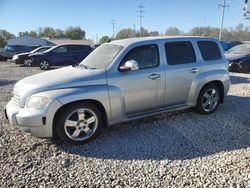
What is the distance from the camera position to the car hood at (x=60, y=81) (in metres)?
4.29

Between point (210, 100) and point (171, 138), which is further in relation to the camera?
point (210, 100)

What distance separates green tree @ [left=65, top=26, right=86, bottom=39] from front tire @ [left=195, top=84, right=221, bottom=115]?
10588 centimetres

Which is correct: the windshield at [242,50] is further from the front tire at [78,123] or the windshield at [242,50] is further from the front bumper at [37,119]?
the front bumper at [37,119]

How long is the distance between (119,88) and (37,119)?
1470 millimetres

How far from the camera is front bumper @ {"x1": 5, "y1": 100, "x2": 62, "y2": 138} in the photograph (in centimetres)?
414

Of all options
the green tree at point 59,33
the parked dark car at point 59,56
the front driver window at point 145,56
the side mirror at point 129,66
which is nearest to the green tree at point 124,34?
the parked dark car at point 59,56

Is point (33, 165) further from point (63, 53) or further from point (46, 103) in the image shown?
point (63, 53)

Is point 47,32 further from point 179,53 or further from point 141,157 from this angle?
point 141,157

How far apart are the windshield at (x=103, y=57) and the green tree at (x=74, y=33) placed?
106 m

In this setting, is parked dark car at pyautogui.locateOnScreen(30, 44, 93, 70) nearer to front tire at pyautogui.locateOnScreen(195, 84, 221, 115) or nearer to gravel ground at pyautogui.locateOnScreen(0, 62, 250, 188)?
front tire at pyautogui.locateOnScreen(195, 84, 221, 115)

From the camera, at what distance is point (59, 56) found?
17703 millimetres

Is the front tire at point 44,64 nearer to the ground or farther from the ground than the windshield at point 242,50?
nearer to the ground

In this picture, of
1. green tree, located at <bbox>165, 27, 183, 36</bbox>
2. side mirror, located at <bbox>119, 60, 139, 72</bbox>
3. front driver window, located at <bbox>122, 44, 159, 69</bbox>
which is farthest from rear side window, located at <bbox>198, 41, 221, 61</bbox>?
green tree, located at <bbox>165, 27, 183, 36</bbox>

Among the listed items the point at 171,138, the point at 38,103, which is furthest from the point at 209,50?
the point at 38,103
